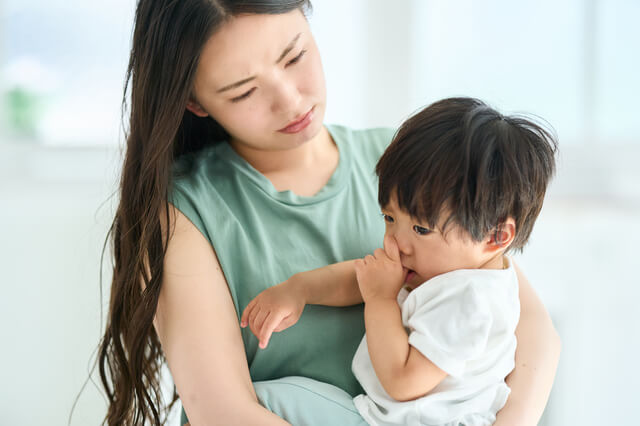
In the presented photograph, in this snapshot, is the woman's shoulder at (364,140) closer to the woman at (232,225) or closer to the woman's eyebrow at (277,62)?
the woman at (232,225)

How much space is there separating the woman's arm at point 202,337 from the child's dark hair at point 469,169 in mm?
345

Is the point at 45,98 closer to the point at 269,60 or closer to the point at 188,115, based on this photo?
the point at 188,115

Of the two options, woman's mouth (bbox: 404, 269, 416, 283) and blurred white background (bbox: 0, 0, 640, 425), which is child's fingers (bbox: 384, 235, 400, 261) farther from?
blurred white background (bbox: 0, 0, 640, 425)

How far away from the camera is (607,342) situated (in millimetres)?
1792

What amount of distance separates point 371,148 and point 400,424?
0.64 meters

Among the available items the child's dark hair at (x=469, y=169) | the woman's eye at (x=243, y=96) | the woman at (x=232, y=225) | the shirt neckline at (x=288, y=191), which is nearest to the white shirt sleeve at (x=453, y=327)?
the child's dark hair at (x=469, y=169)

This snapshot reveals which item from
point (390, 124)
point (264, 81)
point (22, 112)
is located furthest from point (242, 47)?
point (22, 112)

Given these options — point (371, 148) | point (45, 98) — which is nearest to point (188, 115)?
point (371, 148)

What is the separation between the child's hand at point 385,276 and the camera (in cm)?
106

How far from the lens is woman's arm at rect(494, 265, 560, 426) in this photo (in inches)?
42.8

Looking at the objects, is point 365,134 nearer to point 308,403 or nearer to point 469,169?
point 469,169

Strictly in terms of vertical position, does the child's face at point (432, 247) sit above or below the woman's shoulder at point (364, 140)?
below

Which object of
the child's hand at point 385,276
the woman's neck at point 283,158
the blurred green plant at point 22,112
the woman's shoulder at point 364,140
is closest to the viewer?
the child's hand at point 385,276

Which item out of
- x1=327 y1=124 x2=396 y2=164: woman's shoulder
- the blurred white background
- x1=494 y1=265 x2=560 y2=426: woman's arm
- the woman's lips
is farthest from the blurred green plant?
x1=494 y1=265 x2=560 y2=426: woman's arm
